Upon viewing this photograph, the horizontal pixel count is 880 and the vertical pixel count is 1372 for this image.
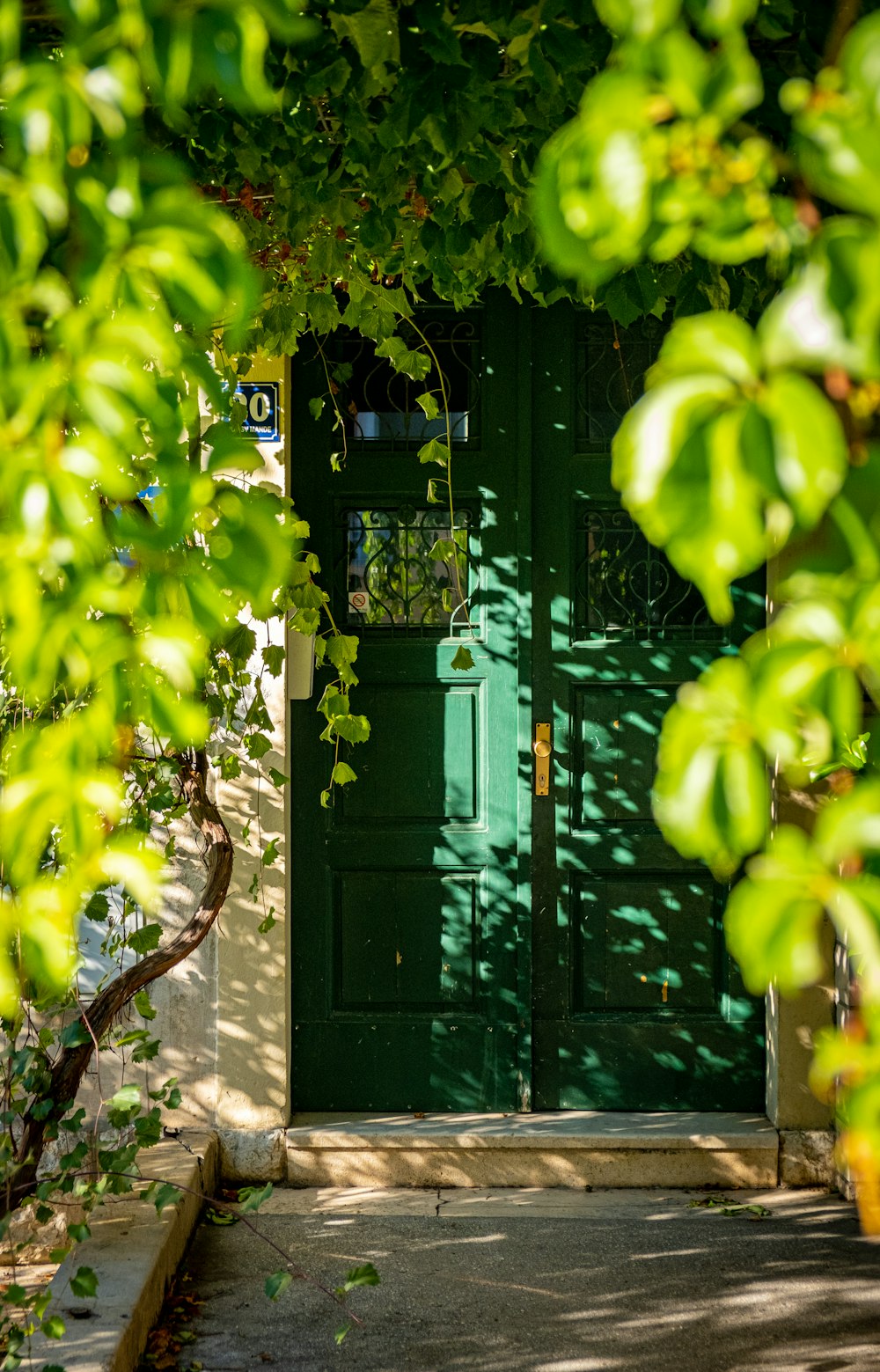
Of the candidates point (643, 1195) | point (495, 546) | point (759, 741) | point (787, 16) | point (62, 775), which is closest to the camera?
point (759, 741)

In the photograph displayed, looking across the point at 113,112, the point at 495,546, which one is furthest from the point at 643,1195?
the point at 113,112

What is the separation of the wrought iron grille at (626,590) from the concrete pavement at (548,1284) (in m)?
1.91

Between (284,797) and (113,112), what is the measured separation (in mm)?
3464

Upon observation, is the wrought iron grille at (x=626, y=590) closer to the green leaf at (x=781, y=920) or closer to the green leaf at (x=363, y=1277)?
the green leaf at (x=363, y=1277)

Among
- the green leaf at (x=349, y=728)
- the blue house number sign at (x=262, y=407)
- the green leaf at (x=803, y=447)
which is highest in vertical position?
the blue house number sign at (x=262, y=407)

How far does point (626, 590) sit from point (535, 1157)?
196 cm

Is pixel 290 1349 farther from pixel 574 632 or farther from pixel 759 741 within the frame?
pixel 759 741

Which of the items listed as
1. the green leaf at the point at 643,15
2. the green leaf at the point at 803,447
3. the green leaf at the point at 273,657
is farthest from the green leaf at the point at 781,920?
the green leaf at the point at 273,657

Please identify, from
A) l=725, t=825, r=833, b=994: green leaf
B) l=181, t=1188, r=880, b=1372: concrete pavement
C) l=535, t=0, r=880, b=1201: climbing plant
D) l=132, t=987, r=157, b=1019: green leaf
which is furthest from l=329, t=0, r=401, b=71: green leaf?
l=181, t=1188, r=880, b=1372: concrete pavement

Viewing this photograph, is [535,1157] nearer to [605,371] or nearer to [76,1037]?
[76,1037]

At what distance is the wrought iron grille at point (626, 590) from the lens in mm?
4484

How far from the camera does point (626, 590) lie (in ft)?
14.8

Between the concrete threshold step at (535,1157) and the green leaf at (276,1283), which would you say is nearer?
the green leaf at (276,1283)

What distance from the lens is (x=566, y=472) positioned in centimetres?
450
